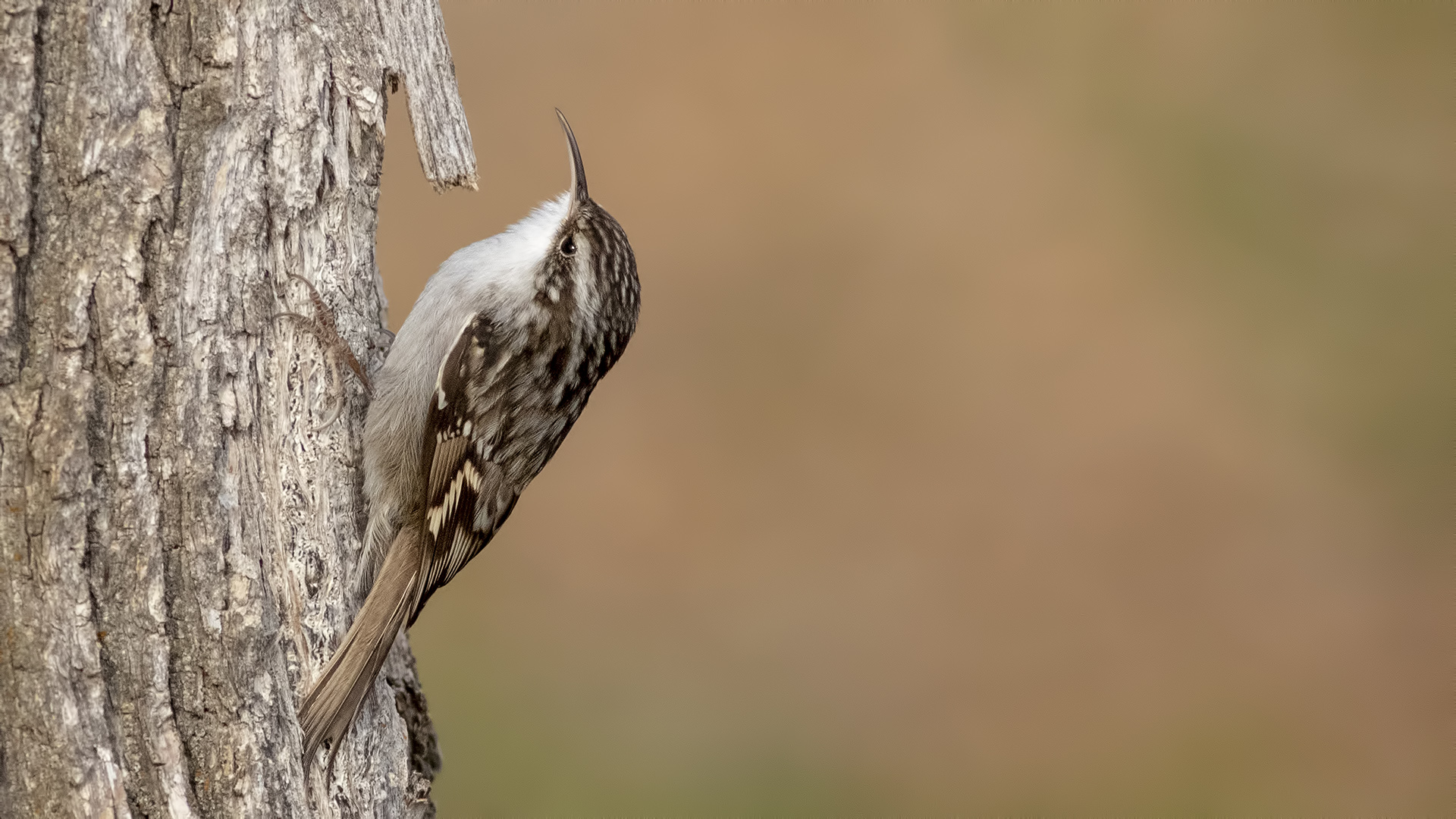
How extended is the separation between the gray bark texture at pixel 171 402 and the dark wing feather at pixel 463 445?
12.1 inches

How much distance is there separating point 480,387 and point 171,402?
77cm

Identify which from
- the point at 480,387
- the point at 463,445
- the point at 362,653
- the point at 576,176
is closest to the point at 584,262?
the point at 576,176

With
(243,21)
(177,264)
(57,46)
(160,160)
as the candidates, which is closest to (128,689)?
(177,264)

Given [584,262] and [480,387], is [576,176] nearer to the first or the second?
[584,262]

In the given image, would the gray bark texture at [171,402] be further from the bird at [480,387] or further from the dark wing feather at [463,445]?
the dark wing feather at [463,445]

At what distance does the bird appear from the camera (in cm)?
205

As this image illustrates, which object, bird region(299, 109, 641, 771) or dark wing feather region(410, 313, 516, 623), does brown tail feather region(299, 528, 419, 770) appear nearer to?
bird region(299, 109, 641, 771)

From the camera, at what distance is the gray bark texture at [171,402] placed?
56.5 inches

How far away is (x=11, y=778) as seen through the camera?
1436 mm

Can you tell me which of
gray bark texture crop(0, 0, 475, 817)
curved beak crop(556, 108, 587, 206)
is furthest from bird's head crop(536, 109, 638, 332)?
gray bark texture crop(0, 0, 475, 817)

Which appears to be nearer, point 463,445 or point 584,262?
point 463,445

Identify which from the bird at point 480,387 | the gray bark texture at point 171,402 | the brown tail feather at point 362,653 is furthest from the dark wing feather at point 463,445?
the gray bark texture at point 171,402

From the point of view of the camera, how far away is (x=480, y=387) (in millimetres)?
2264

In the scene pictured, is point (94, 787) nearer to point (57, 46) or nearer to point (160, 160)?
point (160, 160)
